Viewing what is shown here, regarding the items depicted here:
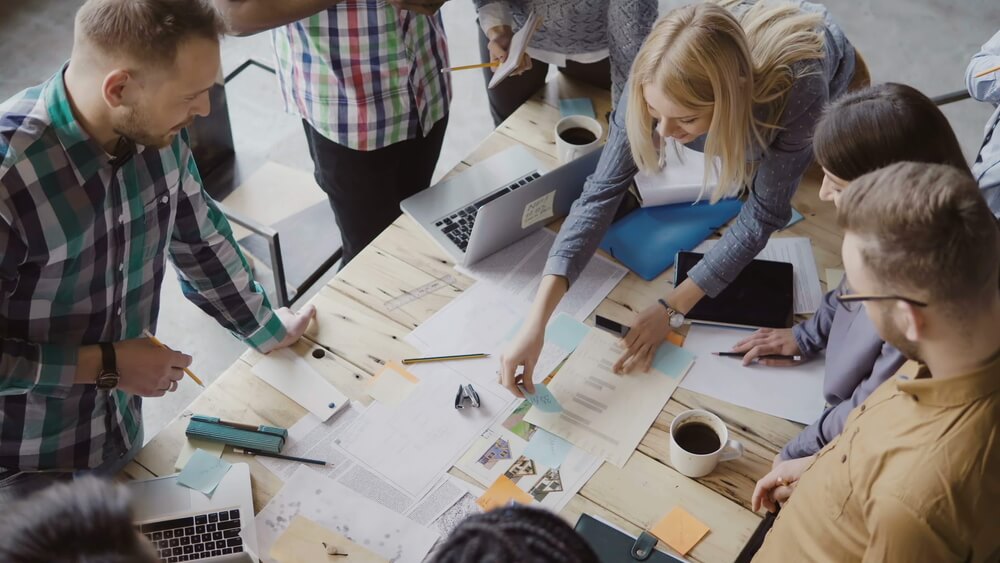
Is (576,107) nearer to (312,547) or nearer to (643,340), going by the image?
(643,340)

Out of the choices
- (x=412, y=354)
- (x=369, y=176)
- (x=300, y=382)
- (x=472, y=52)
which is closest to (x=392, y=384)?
(x=412, y=354)

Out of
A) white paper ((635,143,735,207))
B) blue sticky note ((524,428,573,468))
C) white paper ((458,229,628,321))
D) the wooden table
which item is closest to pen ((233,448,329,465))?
the wooden table

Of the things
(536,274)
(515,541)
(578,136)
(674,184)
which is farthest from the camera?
(578,136)

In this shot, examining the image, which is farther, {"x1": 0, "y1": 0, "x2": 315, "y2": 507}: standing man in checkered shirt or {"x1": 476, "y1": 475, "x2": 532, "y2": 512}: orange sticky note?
{"x1": 476, "y1": 475, "x2": 532, "y2": 512}: orange sticky note

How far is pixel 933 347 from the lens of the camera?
1.06 meters

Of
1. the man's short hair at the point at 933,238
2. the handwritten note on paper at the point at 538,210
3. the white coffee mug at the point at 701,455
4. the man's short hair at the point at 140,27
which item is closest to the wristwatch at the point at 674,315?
the white coffee mug at the point at 701,455

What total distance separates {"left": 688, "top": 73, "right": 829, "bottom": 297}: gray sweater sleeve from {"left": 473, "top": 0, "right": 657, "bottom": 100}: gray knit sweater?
1.56 ft

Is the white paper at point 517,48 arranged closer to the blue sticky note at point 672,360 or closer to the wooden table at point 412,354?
the wooden table at point 412,354

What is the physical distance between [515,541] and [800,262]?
55.5 inches

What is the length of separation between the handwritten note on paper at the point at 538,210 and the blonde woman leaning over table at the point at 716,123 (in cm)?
8

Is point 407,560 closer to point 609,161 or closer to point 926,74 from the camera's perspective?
point 609,161

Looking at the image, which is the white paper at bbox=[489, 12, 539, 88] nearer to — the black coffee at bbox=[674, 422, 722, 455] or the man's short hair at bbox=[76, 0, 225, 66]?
the man's short hair at bbox=[76, 0, 225, 66]

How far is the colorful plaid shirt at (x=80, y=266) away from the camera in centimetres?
132

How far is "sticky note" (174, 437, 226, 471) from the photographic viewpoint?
1.55 m
